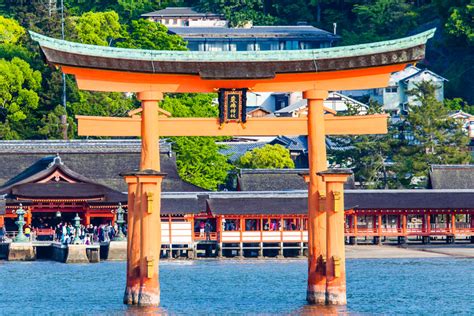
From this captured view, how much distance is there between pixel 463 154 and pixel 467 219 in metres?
7.49

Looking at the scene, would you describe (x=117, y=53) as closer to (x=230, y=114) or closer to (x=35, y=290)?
(x=230, y=114)

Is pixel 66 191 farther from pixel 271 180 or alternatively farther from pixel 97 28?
pixel 97 28

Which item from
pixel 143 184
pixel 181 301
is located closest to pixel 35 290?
pixel 181 301

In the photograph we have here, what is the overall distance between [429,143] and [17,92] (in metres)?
26.8

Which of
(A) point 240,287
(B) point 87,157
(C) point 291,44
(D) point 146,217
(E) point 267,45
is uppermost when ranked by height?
(E) point 267,45

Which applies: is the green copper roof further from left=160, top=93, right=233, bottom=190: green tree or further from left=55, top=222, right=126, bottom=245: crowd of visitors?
left=160, top=93, right=233, bottom=190: green tree

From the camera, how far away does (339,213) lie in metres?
40.9

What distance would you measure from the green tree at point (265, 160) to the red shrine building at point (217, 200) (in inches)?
351

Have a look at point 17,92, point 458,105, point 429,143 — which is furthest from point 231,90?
point 458,105

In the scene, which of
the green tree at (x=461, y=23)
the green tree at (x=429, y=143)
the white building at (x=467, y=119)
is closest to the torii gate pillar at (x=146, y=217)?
the green tree at (x=429, y=143)

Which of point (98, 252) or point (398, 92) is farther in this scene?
point (398, 92)

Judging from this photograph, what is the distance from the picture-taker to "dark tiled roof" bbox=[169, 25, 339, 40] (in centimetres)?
12562

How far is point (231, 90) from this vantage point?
42125mm

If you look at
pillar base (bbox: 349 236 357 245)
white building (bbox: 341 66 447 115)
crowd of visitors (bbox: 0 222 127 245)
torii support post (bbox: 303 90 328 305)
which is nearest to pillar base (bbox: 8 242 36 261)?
crowd of visitors (bbox: 0 222 127 245)
